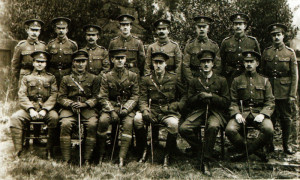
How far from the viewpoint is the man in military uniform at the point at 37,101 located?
16.2 ft

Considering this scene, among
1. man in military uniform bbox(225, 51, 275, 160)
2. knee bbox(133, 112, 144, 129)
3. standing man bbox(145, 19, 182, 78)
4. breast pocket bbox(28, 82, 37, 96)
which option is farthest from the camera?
standing man bbox(145, 19, 182, 78)

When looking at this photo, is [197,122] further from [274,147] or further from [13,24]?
[13,24]

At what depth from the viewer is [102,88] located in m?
5.29

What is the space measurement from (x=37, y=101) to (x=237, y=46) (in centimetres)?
357

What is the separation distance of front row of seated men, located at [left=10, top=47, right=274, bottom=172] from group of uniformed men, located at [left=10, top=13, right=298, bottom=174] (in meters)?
0.02

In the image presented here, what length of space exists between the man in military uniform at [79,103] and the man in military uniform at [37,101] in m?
0.18

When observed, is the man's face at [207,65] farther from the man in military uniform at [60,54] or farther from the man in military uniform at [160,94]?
the man in military uniform at [60,54]

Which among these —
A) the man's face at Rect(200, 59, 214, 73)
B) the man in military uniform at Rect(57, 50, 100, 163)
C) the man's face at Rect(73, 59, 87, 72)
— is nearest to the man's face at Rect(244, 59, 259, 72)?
the man's face at Rect(200, 59, 214, 73)

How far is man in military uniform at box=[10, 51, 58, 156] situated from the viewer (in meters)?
4.95

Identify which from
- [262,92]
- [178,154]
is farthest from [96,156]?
[262,92]

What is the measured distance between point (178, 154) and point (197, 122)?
2.09ft

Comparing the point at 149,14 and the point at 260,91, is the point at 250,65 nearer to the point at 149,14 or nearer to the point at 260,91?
the point at 260,91

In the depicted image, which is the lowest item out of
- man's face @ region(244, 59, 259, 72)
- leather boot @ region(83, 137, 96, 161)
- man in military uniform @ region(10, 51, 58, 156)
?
leather boot @ region(83, 137, 96, 161)

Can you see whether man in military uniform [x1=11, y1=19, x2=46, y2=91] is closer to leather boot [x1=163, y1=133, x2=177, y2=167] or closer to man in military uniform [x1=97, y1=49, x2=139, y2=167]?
man in military uniform [x1=97, y1=49, x2=139, y2=167]
